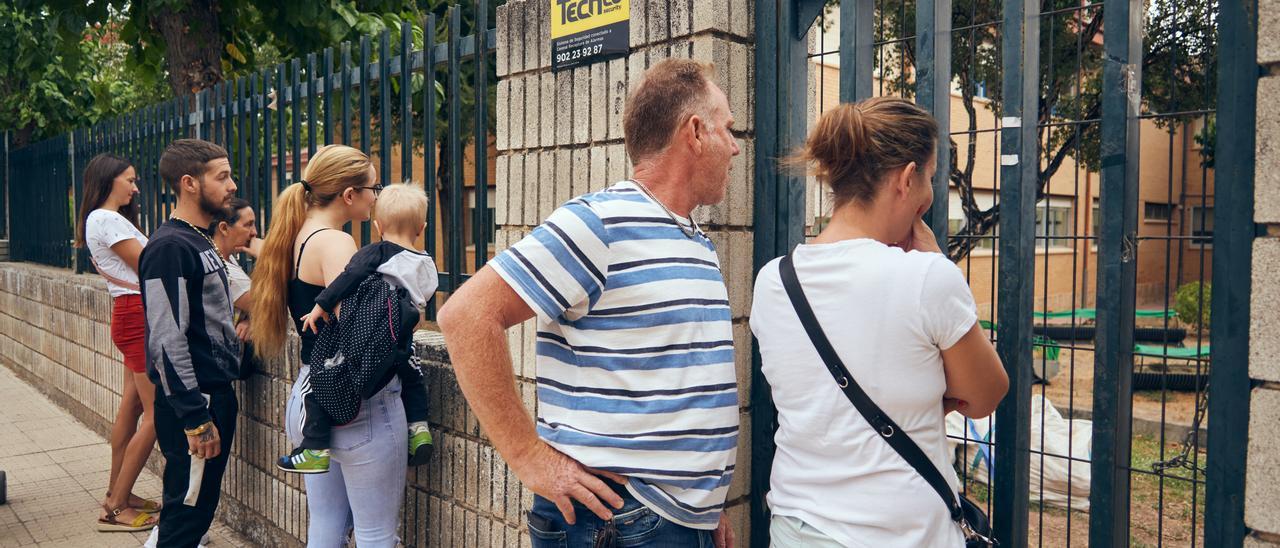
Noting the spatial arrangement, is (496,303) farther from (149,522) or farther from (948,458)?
(149,522)

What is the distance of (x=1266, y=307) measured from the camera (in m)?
1.88

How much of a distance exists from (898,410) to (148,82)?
8.31 metres

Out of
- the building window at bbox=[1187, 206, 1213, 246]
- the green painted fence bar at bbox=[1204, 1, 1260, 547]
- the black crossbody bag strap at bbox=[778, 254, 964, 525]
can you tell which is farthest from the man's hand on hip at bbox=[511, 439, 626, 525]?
the building window at bbox=[1187, 206, 1213, 246]

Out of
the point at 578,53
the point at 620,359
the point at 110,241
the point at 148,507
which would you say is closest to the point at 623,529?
the point at 620,359

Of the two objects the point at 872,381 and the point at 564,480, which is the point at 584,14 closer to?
the point at 564,480

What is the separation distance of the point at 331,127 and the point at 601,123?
7.05 feet

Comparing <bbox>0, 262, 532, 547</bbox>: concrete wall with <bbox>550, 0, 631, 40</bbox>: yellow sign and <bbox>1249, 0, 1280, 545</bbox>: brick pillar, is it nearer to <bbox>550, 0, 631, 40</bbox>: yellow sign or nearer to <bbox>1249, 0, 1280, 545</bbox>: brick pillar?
<bbox>550, 0, 631, 40</bbox>: yellow sign

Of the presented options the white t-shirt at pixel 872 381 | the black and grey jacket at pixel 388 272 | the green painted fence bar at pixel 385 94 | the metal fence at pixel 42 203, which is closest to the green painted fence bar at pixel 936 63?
the white t-shirt at pixel 872 381

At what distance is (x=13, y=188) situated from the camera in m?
10.8

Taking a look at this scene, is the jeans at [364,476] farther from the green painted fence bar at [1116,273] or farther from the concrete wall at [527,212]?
the green painted fence bar at [1116,273]

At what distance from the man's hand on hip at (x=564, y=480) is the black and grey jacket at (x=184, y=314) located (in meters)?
2.53

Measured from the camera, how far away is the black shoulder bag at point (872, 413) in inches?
68.3

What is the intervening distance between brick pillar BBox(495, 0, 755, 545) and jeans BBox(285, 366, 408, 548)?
477mm

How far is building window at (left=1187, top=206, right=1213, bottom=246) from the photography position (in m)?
2.11
